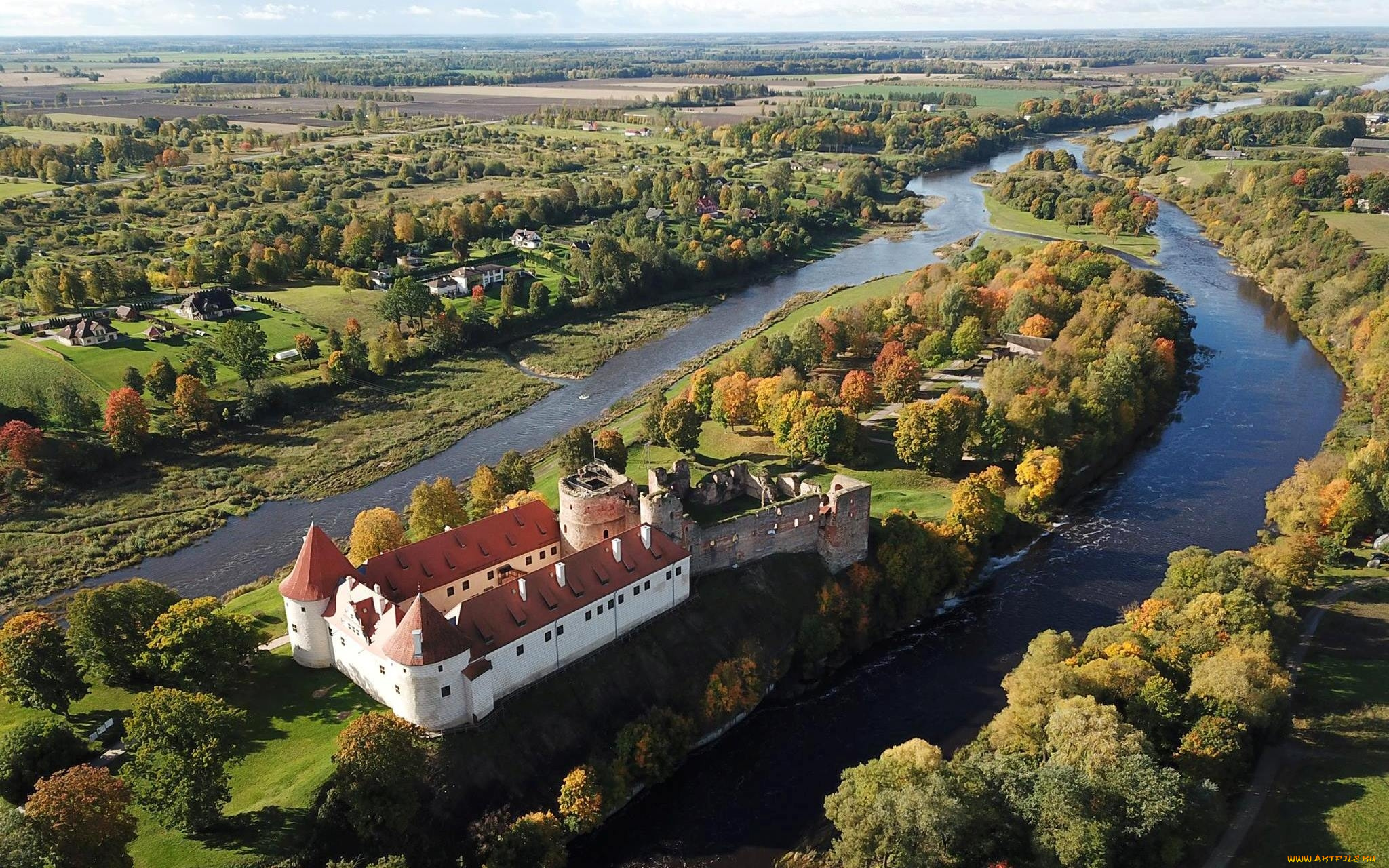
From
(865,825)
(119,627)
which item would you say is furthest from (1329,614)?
(119,627)

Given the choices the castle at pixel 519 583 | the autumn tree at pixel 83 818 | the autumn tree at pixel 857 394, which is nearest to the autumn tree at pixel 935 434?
the autumn tree at pixel 857 394

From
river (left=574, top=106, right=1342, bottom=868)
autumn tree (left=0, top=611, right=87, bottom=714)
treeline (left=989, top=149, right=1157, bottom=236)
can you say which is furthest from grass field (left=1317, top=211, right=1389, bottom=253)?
autumn tree (left=0, top=611, right=87, bottom=714)

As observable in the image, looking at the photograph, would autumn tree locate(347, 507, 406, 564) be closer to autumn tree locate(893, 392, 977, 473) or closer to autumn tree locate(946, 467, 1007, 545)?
autumn tree locate(946, 467, 1007, 545)

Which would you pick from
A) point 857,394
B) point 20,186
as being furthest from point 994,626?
point 20,186

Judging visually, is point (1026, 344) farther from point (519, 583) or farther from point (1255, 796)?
point (519, 583)

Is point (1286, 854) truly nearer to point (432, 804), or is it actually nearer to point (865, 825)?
point (865, 825)

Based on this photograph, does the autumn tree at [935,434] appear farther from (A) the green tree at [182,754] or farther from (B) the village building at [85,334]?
(B) the village building at [85,334]
